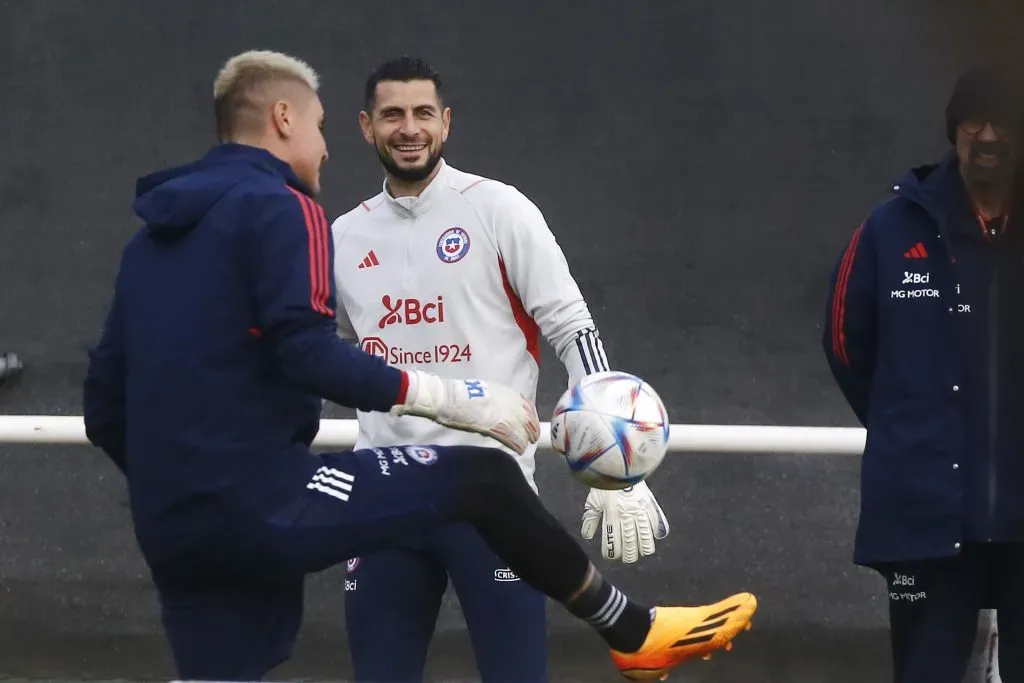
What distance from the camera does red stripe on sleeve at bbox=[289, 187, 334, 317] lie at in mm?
2963

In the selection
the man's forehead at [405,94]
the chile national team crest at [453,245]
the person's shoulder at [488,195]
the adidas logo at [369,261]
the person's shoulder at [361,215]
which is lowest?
the adidas logo at [369,261]

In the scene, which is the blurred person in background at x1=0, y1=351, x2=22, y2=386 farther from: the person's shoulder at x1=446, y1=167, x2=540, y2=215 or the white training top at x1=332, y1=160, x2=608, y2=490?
the person's shoulder at x1=446, y1=167, x2=540, y2=215

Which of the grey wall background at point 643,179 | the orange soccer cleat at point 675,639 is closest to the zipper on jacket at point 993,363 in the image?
the orange soccer cleat at point 675,639

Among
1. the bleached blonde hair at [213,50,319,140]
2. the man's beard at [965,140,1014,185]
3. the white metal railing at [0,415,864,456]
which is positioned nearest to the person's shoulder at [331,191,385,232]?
the bleached blonde hair at [213,50,319,140]

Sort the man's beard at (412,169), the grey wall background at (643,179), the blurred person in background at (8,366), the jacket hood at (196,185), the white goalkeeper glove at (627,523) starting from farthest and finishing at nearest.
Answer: the blurred person in background at (8,366) → the grey wall background at (643,179) → the man's beard at (412,169) → the white goalkeeper glove at (627,523) → the jacket hood at (196,185)

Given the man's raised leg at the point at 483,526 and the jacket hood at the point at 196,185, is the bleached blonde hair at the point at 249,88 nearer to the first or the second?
the jacket hood at the point at 196,185

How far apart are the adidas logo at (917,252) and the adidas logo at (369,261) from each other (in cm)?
138

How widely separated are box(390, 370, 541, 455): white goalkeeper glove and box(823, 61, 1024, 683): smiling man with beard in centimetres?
102

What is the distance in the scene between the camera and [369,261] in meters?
4.10

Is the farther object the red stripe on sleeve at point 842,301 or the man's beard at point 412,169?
the man's beard at point 412,169

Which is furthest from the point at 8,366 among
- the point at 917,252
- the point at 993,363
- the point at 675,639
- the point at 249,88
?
the point at 993,363

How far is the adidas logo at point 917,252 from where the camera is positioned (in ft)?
12.4

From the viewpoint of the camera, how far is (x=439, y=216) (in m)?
4.07

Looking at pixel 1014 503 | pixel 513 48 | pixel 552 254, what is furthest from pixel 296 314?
pixel 513 48
